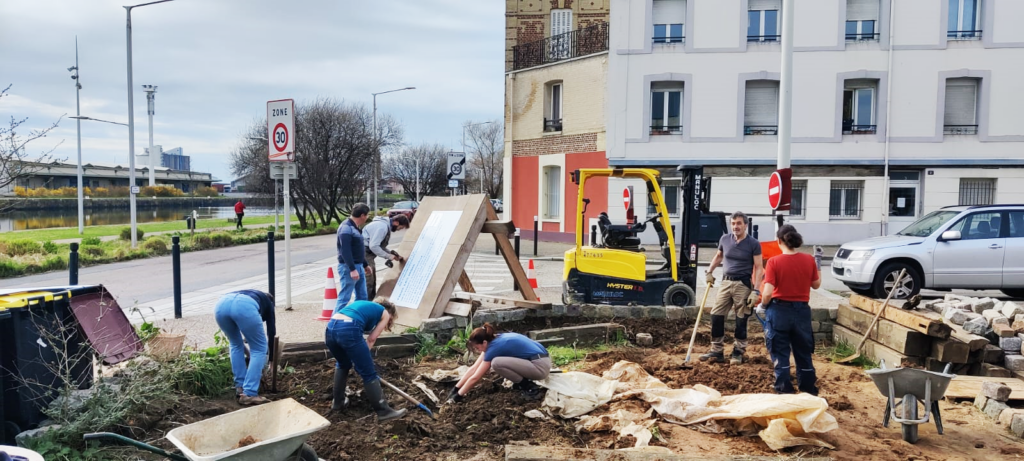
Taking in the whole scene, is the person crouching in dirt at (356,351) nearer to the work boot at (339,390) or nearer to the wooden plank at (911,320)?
the work boot at (339,390)

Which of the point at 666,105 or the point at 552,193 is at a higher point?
the point at 666,105

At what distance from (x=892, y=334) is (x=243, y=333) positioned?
6726 millimetres

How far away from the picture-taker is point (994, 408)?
5676 millimetres

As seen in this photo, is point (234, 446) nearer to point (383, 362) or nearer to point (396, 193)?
point (383, 362)

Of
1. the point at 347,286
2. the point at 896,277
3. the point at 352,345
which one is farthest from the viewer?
the point at 896,277

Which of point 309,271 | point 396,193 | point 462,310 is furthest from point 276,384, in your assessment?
point 396,193

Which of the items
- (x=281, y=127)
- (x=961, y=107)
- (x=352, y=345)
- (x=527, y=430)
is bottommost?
(x=527, y=430)

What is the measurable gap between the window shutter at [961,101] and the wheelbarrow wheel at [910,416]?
2116cm

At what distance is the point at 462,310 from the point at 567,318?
159cm

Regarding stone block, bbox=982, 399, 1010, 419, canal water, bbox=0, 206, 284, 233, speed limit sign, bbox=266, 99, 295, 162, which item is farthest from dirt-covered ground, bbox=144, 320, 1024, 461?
canal water, bbox=0, 206, 284, 233

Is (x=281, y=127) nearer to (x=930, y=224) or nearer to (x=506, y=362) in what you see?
(x=506, y=362)

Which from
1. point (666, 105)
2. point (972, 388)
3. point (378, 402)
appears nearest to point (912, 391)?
point (972, 388)

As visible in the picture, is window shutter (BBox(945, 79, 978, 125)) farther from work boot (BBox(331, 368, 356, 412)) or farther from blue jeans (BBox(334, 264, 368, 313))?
work boot (BBox(331, 368, 356, 412))

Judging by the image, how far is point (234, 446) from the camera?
4.26 meters
